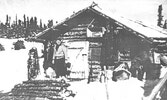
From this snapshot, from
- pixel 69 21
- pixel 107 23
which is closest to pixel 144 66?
pixel 107 23

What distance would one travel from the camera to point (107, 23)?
1592 centimetres

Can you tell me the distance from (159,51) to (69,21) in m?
6.87

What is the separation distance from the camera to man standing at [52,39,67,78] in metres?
16.2

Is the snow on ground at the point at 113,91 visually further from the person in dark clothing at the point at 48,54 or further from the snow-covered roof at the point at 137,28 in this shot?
the person in dark clothing at the point at 48,54

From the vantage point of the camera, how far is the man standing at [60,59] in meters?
16.2

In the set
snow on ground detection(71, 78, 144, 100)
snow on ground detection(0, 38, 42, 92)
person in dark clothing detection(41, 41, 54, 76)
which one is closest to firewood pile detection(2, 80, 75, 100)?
snow on ground detection(71, 78, 144, 100)

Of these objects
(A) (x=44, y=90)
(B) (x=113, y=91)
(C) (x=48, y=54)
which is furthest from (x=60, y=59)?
(B) (x=113, y=91)

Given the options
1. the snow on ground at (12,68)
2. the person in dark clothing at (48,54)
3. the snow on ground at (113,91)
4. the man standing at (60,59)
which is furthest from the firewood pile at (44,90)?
the person in dark clothing at (48,54)

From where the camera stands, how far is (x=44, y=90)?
42.6 ft

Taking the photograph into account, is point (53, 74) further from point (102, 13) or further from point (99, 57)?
Result: point (102, 13)

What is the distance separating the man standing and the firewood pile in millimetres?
2817

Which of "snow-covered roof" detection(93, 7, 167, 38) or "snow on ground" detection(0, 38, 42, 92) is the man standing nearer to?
"snow on ground" detection(0, 38, 42, 92)

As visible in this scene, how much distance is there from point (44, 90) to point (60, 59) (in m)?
3.72

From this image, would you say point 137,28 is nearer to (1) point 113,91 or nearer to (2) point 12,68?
(1) point 113,91
